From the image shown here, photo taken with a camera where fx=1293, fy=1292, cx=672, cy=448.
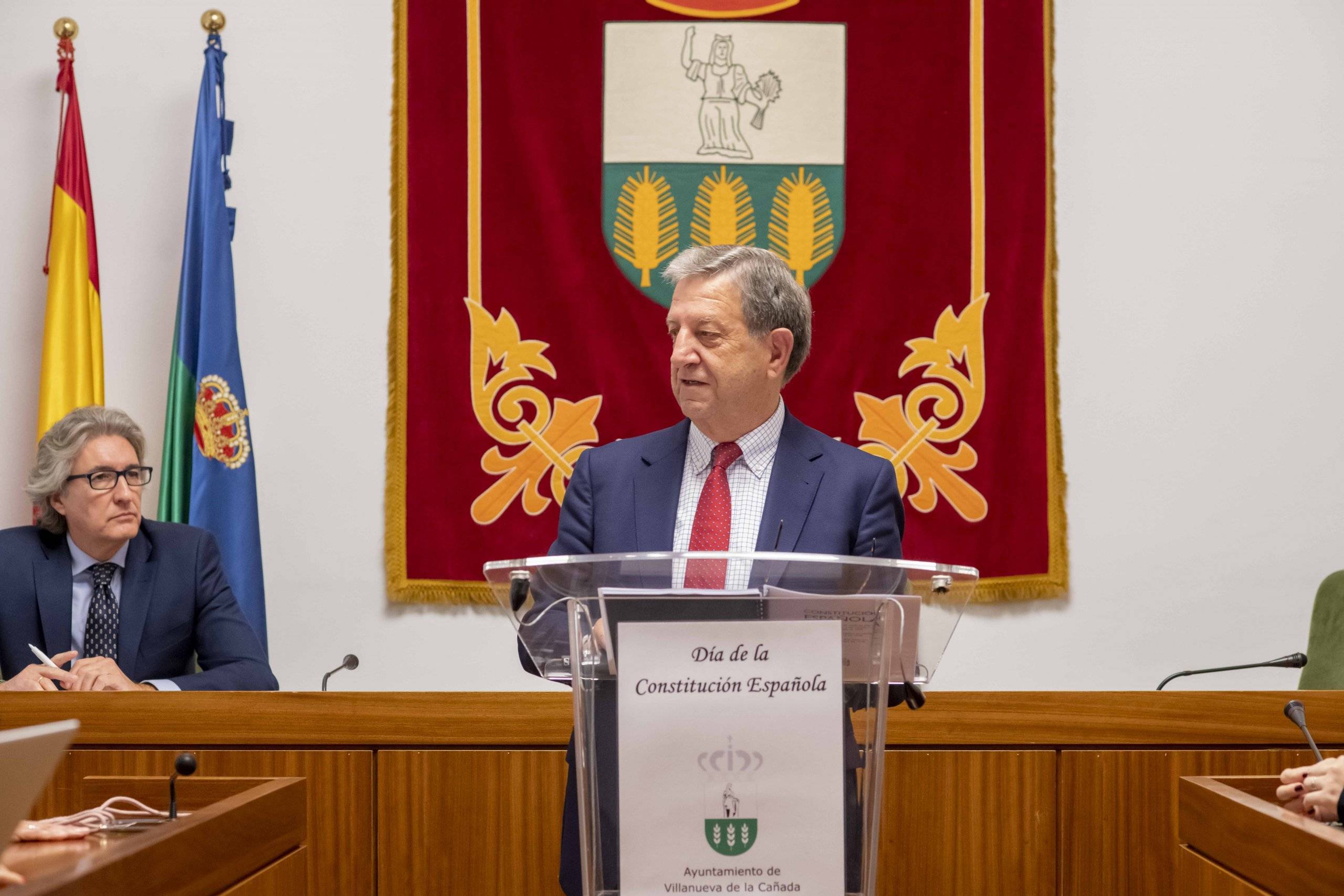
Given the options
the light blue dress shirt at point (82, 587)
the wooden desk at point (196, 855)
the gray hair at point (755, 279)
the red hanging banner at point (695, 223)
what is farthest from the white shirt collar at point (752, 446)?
the red hanging banner at point (695, 223)

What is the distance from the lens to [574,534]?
209 centimetres

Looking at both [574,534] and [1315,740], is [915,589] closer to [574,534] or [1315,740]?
[574,534]

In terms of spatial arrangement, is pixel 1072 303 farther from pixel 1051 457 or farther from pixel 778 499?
pixel 778 499

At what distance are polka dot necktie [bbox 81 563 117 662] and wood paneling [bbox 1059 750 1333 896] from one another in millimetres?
2227

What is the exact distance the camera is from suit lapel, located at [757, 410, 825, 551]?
75.9 inches

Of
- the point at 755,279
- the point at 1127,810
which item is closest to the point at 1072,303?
the point at 1127,810

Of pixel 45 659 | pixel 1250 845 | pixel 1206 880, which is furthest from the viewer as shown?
pixel 45 659

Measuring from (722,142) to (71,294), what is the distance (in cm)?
206

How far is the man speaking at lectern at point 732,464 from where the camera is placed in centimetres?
196

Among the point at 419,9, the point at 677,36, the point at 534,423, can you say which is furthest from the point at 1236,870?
the point at 419,9

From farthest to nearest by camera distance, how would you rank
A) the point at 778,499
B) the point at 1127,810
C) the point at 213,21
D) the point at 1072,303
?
the point at 1072,303, the point at 213,21, the point at 1127,810, the point at 778,499

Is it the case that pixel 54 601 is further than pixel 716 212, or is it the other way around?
pixel 716 212

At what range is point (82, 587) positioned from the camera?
3199 mm

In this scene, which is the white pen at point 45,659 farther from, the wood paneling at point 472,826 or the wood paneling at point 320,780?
the wood paneling at point 472,826
